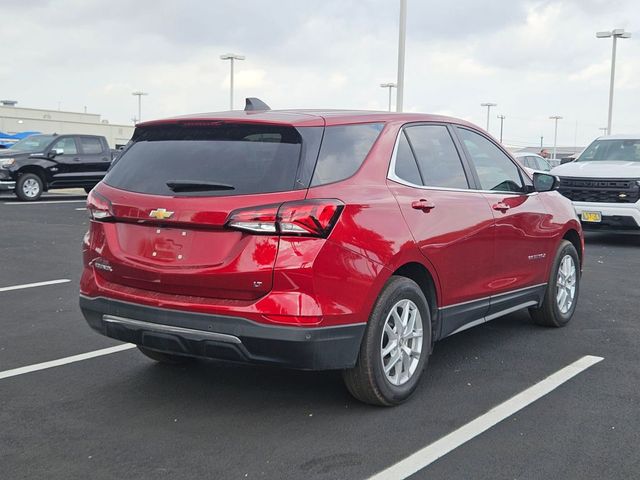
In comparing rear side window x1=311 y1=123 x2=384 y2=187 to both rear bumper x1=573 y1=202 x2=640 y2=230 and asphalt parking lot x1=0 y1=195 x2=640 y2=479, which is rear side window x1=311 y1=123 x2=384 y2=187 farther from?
rear bumper x1=573 y1=202 x2=640 y2=230

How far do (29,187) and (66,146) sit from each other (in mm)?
1560

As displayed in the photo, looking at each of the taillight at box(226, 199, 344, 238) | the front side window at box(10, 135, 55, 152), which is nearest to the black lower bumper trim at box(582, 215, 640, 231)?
the taillight at box(226, 199, 344, 238)

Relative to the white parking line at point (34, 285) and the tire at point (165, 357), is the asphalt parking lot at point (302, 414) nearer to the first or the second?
the tire at point (165, 357)

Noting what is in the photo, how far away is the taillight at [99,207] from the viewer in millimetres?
4410

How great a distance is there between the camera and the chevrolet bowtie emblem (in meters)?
4.09

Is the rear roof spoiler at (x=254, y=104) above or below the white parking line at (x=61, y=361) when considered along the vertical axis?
above

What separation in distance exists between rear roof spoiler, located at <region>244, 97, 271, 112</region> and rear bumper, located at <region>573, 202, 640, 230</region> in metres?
8.30

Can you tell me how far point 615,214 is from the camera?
11.9m

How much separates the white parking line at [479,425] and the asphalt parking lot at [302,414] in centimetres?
5

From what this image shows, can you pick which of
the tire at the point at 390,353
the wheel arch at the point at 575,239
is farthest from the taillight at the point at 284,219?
the wheel arch at the point at 575,239

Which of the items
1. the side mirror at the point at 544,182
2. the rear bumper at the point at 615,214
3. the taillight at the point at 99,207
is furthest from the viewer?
the rear bumper at the point at 615,214

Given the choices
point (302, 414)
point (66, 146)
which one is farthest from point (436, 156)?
point (66, 146)

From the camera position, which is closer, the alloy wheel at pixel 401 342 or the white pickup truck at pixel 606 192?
the alloy wheel at pixel 401 342

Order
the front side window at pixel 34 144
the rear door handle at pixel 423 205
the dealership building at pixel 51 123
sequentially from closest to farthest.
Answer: the rear door handle at pixel 423 205 → the front side window at pixel 34 144 → the dealership building at pixel 51 123
